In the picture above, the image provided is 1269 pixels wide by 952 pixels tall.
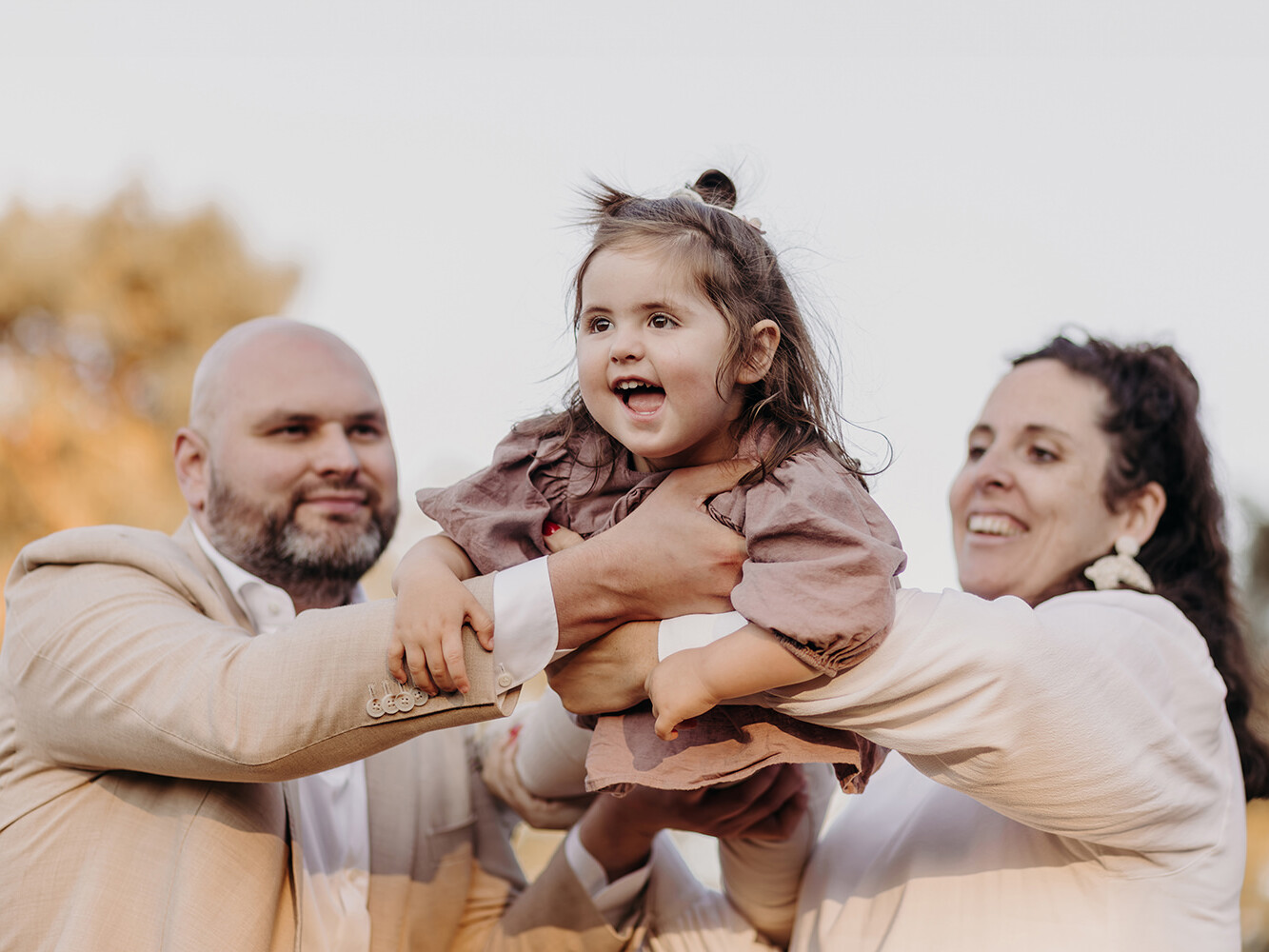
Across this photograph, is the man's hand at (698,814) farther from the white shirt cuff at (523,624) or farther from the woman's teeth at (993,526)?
the woman's teeth at (993,526)

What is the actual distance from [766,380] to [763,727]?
0.66 meters

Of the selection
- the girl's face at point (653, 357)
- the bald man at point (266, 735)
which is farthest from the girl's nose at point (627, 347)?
the bald man at point (266, 735)

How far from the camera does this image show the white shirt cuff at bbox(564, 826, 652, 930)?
294 centimetres

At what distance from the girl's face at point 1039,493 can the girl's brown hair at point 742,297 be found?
3.54 ft

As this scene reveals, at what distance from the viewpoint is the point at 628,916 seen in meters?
3.02

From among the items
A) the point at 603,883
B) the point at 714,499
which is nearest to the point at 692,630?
the point at 714,499

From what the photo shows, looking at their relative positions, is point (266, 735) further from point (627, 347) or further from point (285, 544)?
→ point (285, 544)

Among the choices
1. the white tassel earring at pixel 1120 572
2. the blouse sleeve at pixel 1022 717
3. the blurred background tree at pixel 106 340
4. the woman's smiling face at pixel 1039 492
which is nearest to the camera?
the blouse sleeve at pixel 1022 717

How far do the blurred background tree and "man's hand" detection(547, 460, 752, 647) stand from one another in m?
11.6

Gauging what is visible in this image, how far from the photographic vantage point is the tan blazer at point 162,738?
203 centimetres

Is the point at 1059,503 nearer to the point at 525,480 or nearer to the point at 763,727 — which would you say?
the point at 763,727

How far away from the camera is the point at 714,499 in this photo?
2.09 m

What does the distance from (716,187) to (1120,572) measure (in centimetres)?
151

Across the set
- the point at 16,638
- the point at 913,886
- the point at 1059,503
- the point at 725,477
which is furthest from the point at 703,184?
the point at 16,638
